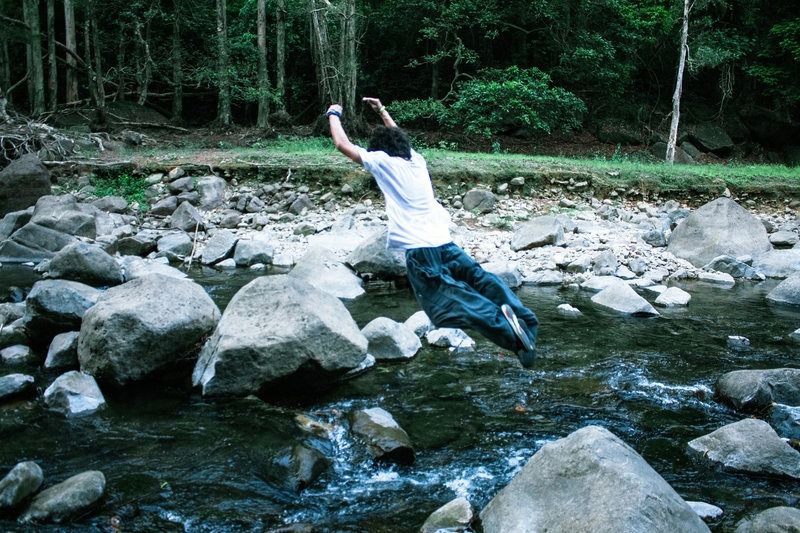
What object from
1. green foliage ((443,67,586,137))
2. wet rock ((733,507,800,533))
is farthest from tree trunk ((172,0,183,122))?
wet rock ((733,507,800,533))

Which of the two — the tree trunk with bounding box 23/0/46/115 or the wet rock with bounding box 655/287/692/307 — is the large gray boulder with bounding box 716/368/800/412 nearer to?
the wet rock with bounding box 655/287/692/307

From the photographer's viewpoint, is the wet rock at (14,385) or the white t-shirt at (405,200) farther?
the wet rock at (14,385)

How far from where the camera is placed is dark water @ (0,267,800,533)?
13.4ft

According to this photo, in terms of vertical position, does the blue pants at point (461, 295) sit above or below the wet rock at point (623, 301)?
above

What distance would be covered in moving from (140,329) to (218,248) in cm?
640

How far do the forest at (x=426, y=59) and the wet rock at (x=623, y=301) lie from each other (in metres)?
11.1

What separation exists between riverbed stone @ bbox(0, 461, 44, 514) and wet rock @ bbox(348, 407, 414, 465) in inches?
88.2

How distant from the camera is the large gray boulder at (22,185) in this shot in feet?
45.7

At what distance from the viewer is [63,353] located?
21.0 feet

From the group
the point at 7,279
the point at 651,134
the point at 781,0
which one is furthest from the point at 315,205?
the point at 781,0

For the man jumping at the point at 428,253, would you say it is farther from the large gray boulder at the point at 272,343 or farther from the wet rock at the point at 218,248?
the wet rock at the point at 218,248

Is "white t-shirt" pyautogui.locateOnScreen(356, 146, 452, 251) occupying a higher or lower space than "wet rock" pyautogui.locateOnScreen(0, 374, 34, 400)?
higher

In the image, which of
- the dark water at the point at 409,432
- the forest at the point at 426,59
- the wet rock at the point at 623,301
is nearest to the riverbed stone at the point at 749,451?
the dark water at the point at 409,432

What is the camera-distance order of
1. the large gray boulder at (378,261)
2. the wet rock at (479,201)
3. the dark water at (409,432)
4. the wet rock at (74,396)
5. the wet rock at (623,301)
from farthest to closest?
the wet rock at (479,201)
the large gray boulder at (378,261)
the wet rock at (623,301)
the wet rock at (74,396)
the dark water at (409,432)
